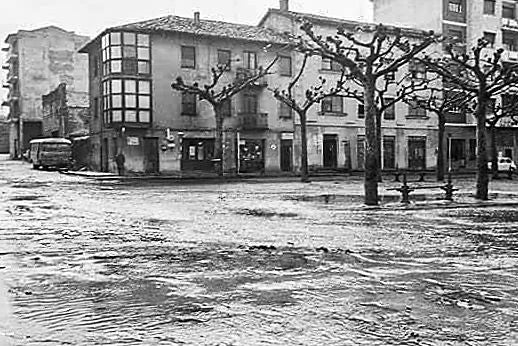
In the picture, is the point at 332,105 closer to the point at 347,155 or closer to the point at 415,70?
the point at 347,155

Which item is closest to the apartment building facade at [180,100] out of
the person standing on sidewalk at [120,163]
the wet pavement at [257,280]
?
the person standing on sidewalk at [120,163]

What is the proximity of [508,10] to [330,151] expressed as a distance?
22476 millimetres

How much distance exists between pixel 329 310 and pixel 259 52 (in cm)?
4369

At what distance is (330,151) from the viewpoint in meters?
51.1

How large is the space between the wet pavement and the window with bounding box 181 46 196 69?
3146cm

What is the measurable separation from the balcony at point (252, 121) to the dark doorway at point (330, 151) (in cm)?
546

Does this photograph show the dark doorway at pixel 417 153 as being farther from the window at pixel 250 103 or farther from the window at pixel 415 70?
the window at pixel 250 103

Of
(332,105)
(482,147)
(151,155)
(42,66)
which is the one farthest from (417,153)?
(42,66)

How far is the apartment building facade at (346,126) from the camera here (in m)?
50.4

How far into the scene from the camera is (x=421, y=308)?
6.57 meters

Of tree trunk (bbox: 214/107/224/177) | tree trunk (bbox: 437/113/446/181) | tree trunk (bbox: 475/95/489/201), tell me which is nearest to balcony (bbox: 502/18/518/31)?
tree trunk (bbox: 437/113/446/181)

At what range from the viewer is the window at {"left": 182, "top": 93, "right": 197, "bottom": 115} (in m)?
46.0

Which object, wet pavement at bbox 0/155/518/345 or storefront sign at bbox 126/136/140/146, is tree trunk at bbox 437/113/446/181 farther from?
wet pavement at bbox 0/155/518/345

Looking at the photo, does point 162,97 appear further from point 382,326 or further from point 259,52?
point 382,326
